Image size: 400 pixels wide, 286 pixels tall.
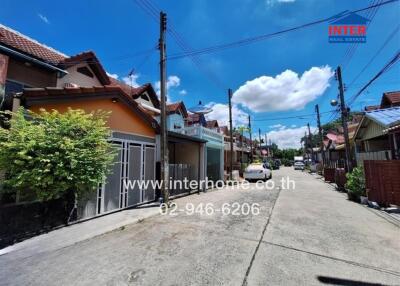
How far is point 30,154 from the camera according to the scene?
5449 mm

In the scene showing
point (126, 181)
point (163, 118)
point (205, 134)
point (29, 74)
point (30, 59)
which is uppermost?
point (30, 59)

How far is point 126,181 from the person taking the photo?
8820 millimetres

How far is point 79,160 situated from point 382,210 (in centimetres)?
1099

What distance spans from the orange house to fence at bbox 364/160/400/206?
970cm

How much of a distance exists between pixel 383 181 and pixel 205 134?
10055mm

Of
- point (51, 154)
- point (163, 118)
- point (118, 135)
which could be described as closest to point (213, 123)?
point (163, 118)

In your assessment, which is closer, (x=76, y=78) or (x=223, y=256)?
(x=223, y=256)

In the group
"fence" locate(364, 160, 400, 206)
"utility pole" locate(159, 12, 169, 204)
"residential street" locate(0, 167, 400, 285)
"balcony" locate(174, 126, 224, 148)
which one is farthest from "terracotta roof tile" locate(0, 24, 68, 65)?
"fence" locate(364, 160, 400, 206)

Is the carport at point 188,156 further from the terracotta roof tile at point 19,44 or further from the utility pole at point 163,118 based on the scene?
the terracotta roof tile at point 19,44

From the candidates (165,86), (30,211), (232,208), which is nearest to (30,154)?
(30,211)

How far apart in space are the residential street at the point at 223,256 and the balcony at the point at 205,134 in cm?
868

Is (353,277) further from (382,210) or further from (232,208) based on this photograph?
(382,210)

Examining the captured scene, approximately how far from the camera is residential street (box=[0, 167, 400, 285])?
3.70 metres

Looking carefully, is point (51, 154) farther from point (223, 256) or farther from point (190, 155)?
point (190, 155)
